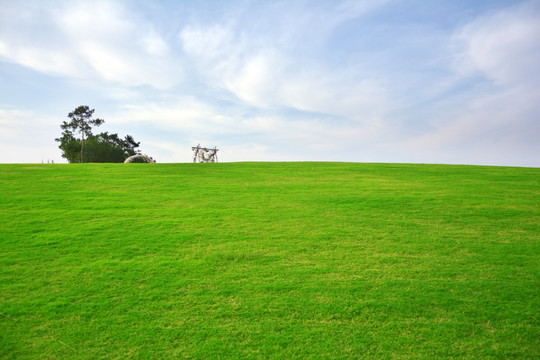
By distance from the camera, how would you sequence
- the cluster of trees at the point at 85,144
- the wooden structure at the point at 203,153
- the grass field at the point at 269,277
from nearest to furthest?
the grass field at the point at 269,277 < the wooden structure at the point at 203,153 < the cluster of trees at the point at 85,144

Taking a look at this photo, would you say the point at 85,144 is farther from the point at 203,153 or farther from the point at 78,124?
the point at 203,153

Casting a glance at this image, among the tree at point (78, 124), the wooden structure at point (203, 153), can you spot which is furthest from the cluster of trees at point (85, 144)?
the wooden structure at point (203, 153)

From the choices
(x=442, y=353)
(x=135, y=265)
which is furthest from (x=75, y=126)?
(x=442, y=353)

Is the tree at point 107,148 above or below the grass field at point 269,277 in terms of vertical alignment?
above

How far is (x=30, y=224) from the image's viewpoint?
7750 mm

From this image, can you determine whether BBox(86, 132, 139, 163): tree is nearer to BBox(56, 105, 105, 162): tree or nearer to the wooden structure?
BBox(56, 105, 105, 162): tree

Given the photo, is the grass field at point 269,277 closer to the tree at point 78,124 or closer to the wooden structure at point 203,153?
the wooden structure at point 203,153

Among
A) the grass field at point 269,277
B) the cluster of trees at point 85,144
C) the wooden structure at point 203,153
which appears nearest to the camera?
the grass field at point 269,277

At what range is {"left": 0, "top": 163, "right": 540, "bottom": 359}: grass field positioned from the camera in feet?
12.0

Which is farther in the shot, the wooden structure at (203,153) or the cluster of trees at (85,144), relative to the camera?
the cluster of trees at (85,144)

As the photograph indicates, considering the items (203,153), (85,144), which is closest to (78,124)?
(85,144)

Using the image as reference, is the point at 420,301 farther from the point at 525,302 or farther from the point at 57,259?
the point at 57,259

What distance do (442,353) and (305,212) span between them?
531 centimetres

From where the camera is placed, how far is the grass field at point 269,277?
3.65m
